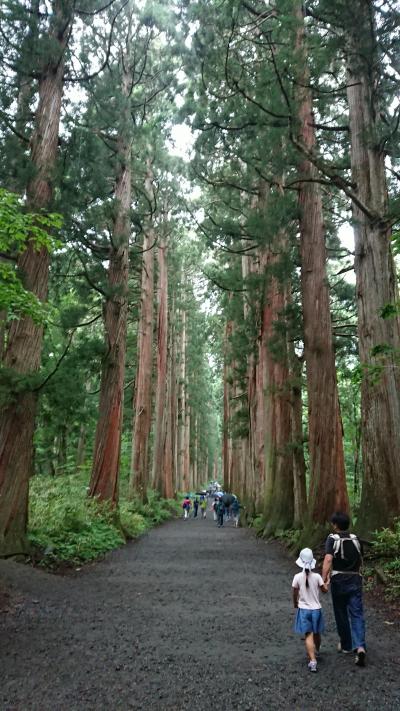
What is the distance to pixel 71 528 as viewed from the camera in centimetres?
1025

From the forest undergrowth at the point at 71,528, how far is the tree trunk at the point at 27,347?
28.2 inches

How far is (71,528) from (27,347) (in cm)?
424

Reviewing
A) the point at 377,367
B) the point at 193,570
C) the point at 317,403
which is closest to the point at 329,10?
the point at 377,367

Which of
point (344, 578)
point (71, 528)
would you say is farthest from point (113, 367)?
point (344, 578)

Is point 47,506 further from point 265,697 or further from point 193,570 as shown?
point 265,697

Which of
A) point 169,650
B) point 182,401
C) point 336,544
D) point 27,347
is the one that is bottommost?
point 169,650

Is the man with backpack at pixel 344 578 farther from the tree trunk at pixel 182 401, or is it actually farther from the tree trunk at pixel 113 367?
the tree trunk at pixel 182 401

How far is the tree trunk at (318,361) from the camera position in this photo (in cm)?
1007

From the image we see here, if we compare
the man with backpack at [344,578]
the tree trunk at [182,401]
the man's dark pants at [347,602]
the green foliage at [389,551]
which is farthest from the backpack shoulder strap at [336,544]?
the tree trunk at [182,401]

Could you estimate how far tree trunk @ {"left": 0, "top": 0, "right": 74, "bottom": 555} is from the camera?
7.92 meters

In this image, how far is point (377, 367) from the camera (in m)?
6.34

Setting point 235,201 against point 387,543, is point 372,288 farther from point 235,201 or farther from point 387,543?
point 235,201

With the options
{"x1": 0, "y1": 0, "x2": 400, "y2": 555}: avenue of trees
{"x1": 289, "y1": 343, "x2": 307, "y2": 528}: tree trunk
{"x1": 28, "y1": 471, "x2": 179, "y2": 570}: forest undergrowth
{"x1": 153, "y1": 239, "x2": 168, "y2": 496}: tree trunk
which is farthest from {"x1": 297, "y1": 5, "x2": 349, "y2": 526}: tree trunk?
{"x1": 153, "y1": 239, "x2": 168, "y2": 496}: tree trunk

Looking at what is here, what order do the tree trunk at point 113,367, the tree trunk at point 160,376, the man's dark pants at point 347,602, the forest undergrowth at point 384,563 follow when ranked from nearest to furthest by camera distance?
the man's dark pants at point 347,602 < the forest undergrowth at point 384,563 < the tree trunk at point 113,367 < the tree trunk at point 160,376
